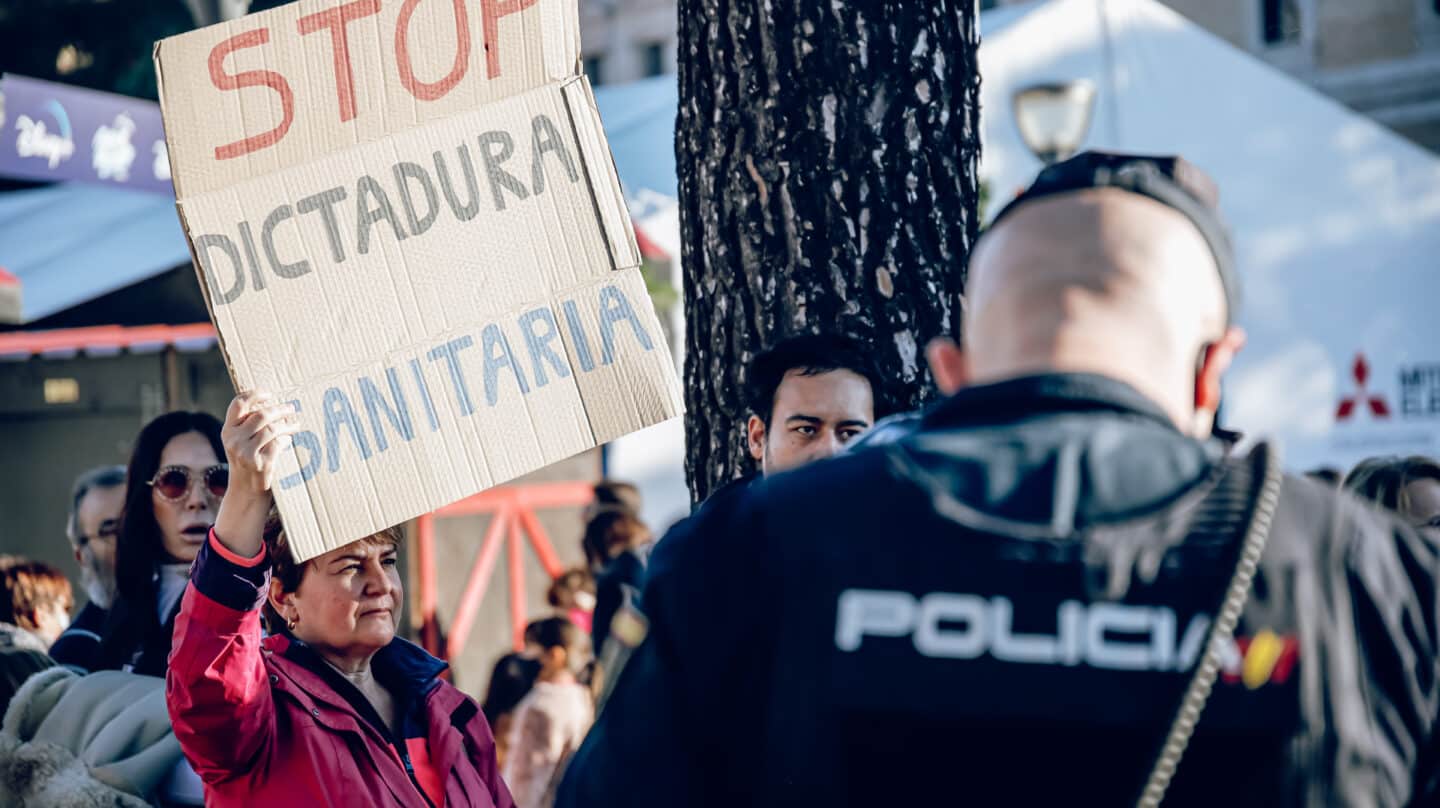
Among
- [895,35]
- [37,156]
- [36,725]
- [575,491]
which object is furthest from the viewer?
[575,491]

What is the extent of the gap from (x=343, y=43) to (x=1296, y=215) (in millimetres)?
10480

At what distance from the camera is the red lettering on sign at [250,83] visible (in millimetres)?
2344

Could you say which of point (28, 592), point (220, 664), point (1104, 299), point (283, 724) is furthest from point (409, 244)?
point (28, 592)

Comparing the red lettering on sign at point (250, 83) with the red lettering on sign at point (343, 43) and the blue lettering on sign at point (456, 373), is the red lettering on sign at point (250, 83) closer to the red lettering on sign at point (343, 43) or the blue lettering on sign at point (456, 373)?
the red lettering on sign at point (343, 43)

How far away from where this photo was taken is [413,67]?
96.6 inches

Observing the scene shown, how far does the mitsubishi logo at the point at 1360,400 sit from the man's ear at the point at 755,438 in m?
9.55

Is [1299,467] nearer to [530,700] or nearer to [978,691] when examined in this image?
[530,700]

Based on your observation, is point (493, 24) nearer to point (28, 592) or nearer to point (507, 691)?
point (28, 592)

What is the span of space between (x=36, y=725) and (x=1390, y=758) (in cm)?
269

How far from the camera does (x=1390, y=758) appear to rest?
1.25 meters

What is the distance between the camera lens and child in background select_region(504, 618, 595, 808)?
465 cm

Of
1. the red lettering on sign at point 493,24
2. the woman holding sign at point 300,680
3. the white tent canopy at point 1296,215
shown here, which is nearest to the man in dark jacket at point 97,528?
the woman holding sign at point 300,680

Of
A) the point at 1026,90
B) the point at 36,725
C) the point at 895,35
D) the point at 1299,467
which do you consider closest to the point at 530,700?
the point at 36,725

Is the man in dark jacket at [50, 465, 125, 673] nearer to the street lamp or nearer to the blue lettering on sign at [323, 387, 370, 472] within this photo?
the blue lettering on sign at [323, 387, 370, 472]
